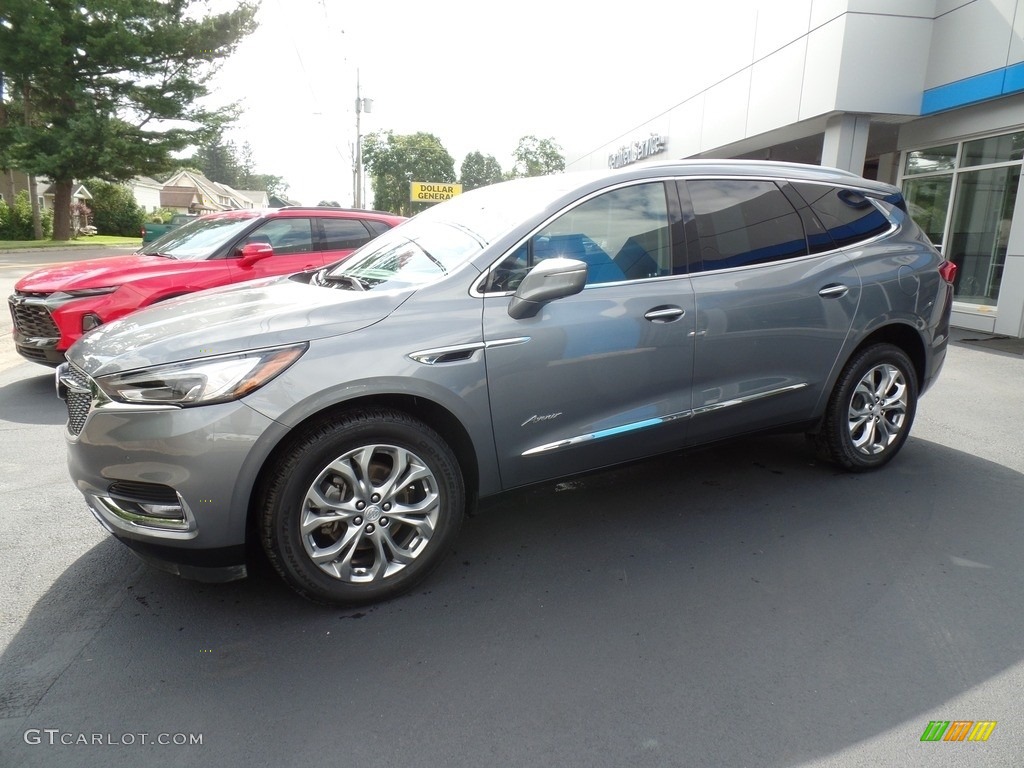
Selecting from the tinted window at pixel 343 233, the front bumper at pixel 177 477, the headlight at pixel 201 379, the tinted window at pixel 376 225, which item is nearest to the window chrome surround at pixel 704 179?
the headlight at pixel 201 379

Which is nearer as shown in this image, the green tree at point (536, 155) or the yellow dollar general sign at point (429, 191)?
the yellow dollar general sign at point (429, 191)

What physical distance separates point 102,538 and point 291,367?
1.74 meters

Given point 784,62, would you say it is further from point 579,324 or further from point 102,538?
point 102,538

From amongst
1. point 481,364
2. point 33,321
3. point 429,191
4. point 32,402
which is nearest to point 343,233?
point 33,321

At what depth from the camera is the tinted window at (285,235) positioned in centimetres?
716

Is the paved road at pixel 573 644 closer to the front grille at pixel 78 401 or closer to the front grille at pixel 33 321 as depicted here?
the front grille at pixel 78 401

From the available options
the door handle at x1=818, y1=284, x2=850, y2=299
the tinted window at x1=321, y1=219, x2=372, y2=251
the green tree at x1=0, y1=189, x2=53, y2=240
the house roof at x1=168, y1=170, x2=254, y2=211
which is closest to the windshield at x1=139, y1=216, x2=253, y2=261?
the tinted window at x1=321, y1=219, x2=372, y2=251

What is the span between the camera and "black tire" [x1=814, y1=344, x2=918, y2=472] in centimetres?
420

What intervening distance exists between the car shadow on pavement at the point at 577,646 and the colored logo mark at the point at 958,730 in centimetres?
4

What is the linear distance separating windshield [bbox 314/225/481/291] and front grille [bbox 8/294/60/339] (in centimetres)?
339

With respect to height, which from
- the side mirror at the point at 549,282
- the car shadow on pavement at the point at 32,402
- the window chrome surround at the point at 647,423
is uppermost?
the side mirror at the point at 549,282

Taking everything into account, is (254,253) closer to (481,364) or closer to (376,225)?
(376,225)

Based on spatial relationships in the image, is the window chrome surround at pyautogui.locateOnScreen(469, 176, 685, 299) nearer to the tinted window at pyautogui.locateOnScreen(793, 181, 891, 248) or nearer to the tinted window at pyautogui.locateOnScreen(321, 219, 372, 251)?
the tinted window at pyautogui.locateOnScreen(793, 181, 891, 248)

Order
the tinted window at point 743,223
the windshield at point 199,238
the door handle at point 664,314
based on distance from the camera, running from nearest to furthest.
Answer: the door handle at point 664,314 → the tinted window at point 743,223 → the windshield at point 199,238
